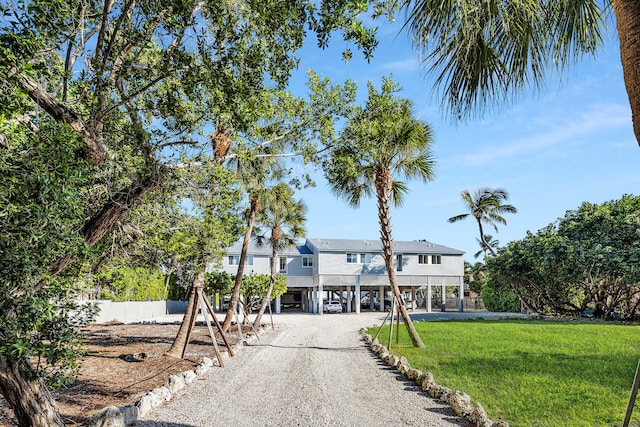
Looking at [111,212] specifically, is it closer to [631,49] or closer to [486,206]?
[631,49]

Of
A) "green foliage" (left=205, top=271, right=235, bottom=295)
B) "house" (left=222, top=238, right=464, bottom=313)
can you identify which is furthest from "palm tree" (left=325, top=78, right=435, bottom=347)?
"house" (left=222, top=238, right=464, bottom=313)

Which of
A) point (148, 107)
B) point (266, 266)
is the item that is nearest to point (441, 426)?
point (148, 107)

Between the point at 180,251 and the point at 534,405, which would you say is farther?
the point at 180,251

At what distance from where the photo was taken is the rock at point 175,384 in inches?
297

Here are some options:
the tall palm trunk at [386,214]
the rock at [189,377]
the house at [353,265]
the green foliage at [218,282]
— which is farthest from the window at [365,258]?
the rock at [189,377]

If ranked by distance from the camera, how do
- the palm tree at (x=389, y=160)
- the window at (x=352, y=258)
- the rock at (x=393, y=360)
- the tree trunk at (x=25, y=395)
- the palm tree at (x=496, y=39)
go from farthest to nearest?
the window at (x=352, y=258) < the palm tree at (x=389, y=160) < the rock at (x=393, y=360) < the tree trunk at (x=25, y=395) < the palm tree at (x=496, y=39)

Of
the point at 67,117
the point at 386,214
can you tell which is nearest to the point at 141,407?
the point at 67,117

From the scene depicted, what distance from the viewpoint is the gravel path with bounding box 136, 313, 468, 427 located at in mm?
5965

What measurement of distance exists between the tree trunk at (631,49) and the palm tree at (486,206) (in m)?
40.8

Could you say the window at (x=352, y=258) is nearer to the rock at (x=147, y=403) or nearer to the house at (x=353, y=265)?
the house at (x=353, y=265)

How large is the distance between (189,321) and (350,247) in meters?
27.8

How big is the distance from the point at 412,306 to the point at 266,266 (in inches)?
529

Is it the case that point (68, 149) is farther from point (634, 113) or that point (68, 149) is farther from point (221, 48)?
point (634, 113)

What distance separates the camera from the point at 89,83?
5039 mm
